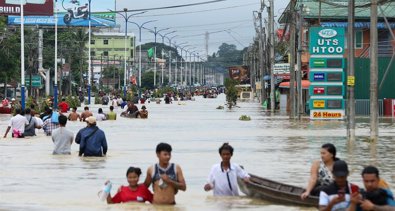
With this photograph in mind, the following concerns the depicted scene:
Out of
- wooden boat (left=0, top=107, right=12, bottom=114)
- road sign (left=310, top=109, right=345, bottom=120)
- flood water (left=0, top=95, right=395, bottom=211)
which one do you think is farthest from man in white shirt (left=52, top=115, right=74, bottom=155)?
wooden boat (left=0, top=107, right=12, bottom=114)

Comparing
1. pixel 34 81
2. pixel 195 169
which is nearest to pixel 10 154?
pixel 195 169

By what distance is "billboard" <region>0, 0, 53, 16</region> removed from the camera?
104 meters

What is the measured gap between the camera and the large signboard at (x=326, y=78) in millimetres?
53031

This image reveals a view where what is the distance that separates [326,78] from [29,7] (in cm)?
5978

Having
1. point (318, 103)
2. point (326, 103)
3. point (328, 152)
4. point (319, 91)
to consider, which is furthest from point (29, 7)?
point (328, 152)

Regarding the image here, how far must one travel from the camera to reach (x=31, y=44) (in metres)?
115

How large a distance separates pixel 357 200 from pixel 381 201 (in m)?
0.53

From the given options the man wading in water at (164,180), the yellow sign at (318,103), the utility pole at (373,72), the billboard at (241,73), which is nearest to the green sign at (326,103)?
the yellow sign at (318,103)

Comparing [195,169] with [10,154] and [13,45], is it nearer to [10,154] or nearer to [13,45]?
[10,154]

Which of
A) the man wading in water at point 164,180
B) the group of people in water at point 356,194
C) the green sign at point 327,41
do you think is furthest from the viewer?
the green sign at point 327,41

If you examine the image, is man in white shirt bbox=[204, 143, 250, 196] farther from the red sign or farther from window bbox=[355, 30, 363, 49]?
window bbox=[355, 30, 363, 49]

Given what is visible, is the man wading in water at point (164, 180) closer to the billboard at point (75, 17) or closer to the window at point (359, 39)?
the window at point (359, 39)

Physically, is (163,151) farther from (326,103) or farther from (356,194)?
(326,103)

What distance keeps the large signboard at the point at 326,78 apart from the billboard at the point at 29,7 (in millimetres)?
53176
